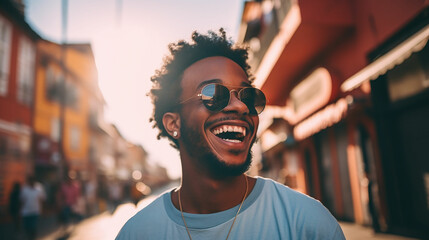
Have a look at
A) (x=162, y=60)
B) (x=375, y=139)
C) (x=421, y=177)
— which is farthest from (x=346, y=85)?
(x=162, y=60)

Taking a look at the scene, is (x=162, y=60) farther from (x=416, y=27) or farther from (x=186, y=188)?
(x=416, y=27)

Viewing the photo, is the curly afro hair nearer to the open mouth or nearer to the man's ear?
the man's ear

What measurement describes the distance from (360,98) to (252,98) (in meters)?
6.72

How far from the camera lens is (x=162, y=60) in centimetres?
255

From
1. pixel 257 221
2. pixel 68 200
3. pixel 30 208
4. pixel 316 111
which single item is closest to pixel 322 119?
pixel 316 111

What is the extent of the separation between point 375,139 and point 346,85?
5.26 ft

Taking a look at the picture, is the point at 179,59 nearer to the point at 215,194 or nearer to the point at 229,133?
the point at 229,133

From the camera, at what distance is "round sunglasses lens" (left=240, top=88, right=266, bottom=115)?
1983mm

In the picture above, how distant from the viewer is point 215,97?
189 centimetres

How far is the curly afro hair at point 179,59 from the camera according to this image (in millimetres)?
2217

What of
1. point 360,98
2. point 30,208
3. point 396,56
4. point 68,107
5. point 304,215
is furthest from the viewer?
point 68,107

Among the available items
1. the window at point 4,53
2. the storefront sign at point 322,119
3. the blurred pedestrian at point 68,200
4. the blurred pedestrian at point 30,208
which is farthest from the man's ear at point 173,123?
the window at point 4,53

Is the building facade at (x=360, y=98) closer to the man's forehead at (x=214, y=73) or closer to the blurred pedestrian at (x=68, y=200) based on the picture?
the man's forehead at (x=214, y=73)

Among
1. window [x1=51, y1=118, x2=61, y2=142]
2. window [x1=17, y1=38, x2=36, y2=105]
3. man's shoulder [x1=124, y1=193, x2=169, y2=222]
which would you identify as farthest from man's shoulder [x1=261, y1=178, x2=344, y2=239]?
window [x1=51, y1=118, x2=61, y2=142]
